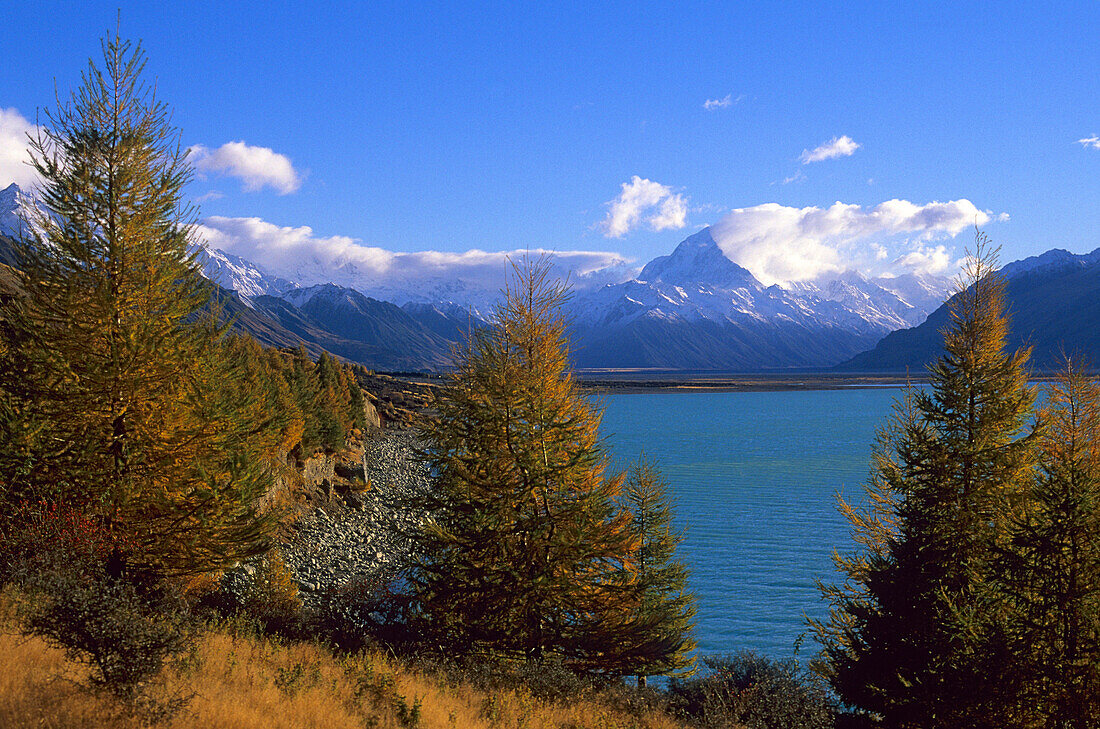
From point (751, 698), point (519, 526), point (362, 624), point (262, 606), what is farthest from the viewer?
point (362, 624)

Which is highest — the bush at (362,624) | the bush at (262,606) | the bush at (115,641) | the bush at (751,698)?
the bush at (115,641)

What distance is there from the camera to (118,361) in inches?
485

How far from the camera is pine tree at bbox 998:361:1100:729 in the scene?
1020 cm

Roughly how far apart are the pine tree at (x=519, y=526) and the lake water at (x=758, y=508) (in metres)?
2.37

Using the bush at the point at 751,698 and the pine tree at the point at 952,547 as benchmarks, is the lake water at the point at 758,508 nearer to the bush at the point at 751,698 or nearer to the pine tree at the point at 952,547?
the bush at the point at 751,698

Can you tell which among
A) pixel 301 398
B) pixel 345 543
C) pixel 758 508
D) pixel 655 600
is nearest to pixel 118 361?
pixel 655 600

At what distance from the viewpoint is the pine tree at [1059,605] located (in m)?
10.2

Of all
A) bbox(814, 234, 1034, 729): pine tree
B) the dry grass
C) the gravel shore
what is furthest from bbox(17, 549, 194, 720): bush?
the gravel shore

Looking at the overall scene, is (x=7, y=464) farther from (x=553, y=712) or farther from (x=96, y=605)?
(x=553, y=712)

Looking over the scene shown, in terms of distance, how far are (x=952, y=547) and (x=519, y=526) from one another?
31.3 ft

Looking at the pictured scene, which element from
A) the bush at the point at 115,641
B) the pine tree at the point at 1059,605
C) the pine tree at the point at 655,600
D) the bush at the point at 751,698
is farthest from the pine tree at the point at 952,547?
the bush at the point at 115,641

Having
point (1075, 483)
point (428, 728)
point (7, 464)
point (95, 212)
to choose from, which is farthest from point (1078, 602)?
point (7, 464)

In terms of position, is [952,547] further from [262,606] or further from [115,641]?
[262,606]

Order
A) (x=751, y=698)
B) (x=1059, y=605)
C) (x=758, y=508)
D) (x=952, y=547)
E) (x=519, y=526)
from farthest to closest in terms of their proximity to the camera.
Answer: (x=758, y=508) → (x=751, y=698) → (x=519, y=526) → (x=952, y=547) → (x=1059, y=605)
